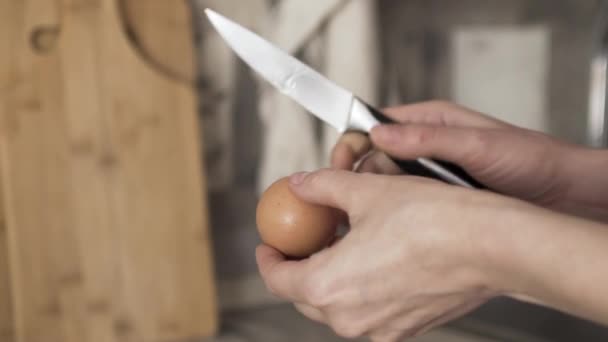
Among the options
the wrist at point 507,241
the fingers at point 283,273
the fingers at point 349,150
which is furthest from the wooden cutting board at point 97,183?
the wrist at point 507,241

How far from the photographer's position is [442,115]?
0.79 metres

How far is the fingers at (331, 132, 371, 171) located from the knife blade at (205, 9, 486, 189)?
0.06m

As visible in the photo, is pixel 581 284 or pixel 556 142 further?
pixel 556 142

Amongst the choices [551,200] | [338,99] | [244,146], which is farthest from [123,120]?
[551,200]

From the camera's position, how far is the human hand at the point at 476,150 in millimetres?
623

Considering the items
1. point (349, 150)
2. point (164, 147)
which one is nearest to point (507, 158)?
point (349, 150)

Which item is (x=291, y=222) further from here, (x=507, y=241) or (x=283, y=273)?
(x=507, y=241)

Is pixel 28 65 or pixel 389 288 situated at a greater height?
pixel 28 65

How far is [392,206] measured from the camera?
524 millimetres

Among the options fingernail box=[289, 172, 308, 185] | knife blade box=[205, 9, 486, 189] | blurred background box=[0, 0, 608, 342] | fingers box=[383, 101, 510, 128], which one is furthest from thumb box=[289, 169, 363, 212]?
blurred background box=[0, 0, 608, 342]

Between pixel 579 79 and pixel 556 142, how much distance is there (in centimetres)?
55

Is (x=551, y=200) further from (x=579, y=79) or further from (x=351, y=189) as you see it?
(x=579, y=79)

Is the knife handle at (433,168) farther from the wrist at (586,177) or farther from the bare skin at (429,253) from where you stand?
the wrist at (586,177)

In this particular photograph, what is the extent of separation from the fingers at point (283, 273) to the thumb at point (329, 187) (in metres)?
0.06
